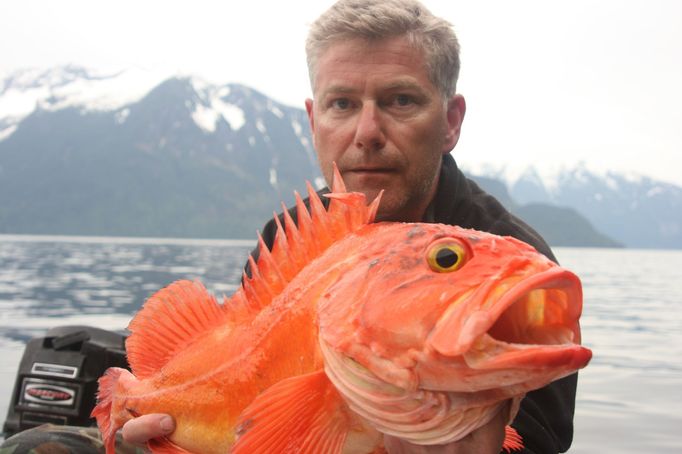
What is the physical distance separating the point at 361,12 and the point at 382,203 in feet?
4.19

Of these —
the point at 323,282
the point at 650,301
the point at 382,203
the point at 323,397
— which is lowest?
the point at 650,301

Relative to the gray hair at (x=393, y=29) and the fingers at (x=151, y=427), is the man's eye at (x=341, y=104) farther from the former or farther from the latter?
the fingers at (x=151, y=427)

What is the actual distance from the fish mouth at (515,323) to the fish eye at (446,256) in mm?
154

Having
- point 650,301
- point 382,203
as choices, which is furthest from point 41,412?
point 650,301

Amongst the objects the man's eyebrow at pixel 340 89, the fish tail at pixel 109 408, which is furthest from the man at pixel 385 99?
the fish tail at pixel 109 408

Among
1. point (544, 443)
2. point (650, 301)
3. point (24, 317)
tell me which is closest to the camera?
point (544, 443)

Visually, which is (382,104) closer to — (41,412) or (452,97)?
(452,97)

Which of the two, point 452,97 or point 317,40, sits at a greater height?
point 317,40

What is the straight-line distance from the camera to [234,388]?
2.72 meters

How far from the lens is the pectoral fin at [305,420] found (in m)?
2.22

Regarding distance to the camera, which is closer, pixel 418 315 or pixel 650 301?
pixel 418 315

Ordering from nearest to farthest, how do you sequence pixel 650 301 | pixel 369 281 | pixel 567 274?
pixel 567 274 → pixel 369 281 → pixel 650 301

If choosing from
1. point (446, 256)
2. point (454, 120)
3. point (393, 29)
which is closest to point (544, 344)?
point (446, 256)

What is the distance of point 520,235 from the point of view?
4316 mm
